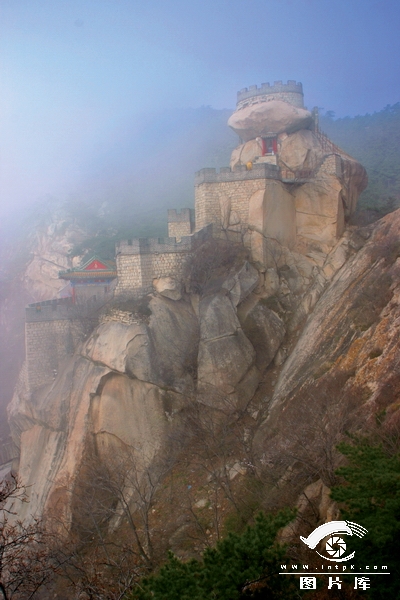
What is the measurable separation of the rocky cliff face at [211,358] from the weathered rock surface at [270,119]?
257 inches

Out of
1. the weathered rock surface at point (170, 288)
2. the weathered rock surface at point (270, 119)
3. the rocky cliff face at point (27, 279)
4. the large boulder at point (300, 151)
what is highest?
the weathered rock surface at point (270, 119)

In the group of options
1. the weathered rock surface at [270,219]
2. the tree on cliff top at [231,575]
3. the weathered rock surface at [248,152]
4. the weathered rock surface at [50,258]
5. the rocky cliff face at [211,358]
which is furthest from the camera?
the weathered rock surface at [50,258]

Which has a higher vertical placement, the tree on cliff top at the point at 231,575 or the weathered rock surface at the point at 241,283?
the weathered rock surface at the point at 241,283

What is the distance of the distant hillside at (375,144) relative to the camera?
48719 mm

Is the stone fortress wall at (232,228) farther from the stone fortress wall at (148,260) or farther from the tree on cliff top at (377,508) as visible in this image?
the tree on cliff top at (377,508)

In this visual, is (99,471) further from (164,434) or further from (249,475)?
(249,475)

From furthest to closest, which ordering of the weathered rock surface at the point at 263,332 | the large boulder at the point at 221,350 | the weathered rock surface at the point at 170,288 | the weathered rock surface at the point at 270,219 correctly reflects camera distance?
the weathered rock surface at the point at 270,219 → the weathered rock surface at the point at 170,288 → the weathered rock surface at the point at 263,332 → the large boulder at the point at 221,350

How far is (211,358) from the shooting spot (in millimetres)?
21562

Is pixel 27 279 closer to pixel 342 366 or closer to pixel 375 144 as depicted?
pixel 375 144

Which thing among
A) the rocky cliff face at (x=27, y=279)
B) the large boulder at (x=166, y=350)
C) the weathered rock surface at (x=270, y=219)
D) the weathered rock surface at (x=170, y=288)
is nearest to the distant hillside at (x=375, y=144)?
the weathered rock surface at (x=270, y=219)

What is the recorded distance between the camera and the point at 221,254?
77.7 ft

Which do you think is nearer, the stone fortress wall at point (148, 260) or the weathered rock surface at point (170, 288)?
the weathered rock surface at point (170, 288)

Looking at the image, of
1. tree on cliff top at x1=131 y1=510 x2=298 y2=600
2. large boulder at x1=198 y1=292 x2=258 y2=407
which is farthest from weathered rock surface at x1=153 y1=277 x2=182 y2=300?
tree on cliff top at x1=131 y1=510 x2=298 y2=600

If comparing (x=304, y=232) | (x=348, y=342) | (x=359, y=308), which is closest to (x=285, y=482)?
(x=348, y=342)
